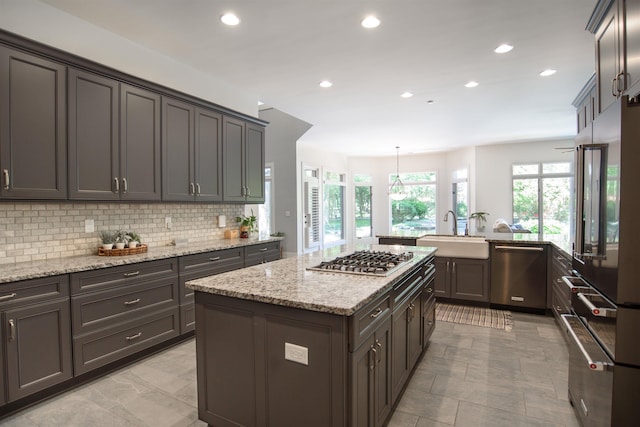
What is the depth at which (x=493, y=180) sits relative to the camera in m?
8.56

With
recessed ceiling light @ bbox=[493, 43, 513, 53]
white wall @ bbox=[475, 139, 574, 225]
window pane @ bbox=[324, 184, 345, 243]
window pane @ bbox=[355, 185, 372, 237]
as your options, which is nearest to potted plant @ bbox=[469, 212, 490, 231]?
white wall @ bbox=[475, 139, 574, 225]

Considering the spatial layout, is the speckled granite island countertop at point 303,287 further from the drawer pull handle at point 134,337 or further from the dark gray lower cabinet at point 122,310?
the drawer pull handle at point 134,337

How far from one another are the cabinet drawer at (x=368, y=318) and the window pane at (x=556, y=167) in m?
8.17

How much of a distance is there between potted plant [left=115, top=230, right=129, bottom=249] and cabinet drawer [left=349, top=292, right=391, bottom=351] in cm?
243

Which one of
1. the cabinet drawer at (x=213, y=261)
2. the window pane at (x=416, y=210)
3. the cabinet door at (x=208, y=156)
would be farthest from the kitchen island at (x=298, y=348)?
the window pane at (x=416, y=210)

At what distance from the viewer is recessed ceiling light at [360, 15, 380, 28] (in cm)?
278

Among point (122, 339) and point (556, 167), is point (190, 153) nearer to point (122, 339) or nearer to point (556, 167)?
point (122, 339)

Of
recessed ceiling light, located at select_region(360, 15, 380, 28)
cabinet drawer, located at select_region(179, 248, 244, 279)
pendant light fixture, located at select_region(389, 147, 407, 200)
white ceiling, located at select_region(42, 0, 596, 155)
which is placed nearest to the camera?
white ceiling, located at select_region(42, 0, 596, 155)

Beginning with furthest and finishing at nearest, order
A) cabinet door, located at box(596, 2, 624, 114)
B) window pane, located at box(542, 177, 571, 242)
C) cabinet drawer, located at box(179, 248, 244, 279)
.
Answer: window pane, located at box(542, 177, 571, 242)
cabinet drawer, located at box(179, 248, 244, 279)
cabinet door, located at box(596, 2, 624, 114)

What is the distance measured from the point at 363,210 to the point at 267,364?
9.22 meters

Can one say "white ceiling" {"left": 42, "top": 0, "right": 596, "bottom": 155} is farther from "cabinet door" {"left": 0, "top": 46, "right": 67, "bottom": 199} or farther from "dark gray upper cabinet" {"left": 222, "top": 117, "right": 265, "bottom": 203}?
"cabinet door" {"left": 0, "top": 46, "right": 67, "bottom": 199}

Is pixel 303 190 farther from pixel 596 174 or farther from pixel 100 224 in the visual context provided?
pixel 596 174

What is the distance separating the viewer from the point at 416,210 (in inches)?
407

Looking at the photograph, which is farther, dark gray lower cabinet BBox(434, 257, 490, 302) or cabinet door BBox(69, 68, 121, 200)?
dark gray lower cabinet BBox(434, 257, 490, 302)
